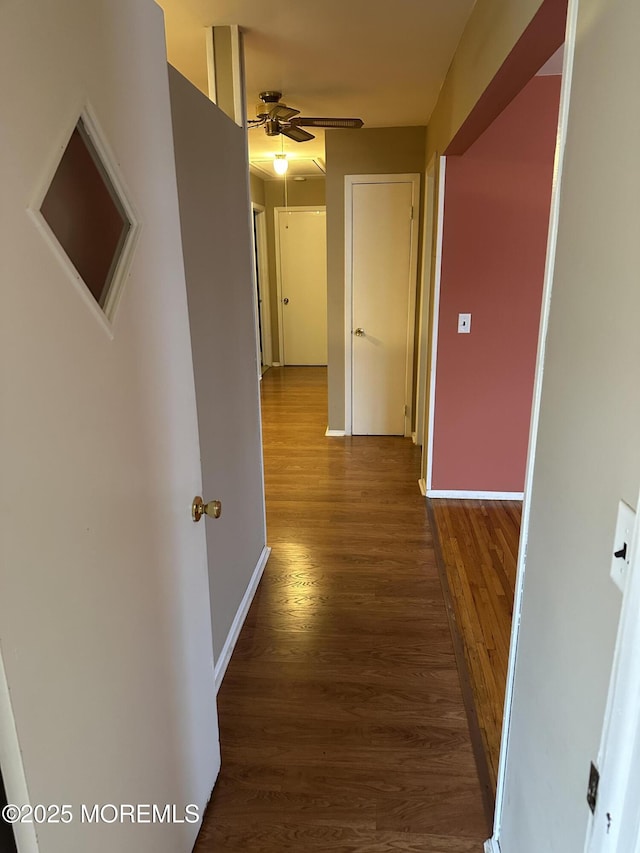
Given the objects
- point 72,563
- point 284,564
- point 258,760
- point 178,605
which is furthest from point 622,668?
point 284,564

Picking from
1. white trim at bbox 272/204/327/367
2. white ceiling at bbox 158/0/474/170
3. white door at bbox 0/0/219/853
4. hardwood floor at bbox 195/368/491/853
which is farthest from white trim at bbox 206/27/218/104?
white trim at bbox 272/204/327/367

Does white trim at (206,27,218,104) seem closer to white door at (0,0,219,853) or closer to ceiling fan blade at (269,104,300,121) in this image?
ceiling fan blade at (269,104,300,121)

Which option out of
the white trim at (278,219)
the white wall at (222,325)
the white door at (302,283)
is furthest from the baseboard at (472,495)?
the white trim at (278,219)

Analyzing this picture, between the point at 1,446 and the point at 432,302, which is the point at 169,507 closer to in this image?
the point at 1,446

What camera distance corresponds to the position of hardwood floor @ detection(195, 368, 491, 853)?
1.52m

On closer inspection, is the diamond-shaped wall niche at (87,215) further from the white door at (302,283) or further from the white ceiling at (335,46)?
the white door at (302,283)

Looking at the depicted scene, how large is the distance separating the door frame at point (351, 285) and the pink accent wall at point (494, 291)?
4.06ft

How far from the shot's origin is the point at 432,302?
10.9ft

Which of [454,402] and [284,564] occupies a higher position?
[454,402]

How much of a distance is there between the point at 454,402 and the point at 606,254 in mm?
2650

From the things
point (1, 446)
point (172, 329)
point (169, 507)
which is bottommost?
point (169, 507)

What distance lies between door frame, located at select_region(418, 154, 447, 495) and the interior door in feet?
2.07

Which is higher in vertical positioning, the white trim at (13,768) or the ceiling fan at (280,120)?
the ceiling fan at (280,120)

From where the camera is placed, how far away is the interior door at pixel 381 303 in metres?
4.33
